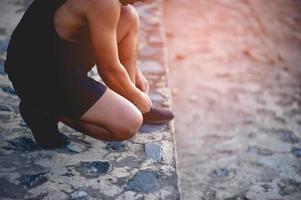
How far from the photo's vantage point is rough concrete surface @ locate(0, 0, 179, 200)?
2.39 meters

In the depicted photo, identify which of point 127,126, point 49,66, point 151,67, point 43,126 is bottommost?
point 151,67

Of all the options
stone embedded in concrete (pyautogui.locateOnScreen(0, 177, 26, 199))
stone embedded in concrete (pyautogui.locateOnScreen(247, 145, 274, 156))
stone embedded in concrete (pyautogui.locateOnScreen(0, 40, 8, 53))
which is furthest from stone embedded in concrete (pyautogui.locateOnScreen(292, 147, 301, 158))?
stone embedded in concrete (pyautogui.locateOnScreen(0, 40, 8, 53))

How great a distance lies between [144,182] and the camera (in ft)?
8.21

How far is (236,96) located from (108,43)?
232 cm

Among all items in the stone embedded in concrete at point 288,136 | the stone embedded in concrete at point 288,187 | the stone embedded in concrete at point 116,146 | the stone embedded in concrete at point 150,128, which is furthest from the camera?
the stone embedded in concrete at point 288,136

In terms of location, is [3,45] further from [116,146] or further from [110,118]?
[110,118]

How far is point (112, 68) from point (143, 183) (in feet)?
2.22

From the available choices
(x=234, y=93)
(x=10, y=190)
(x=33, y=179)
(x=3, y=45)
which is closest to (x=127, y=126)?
(x=33, y=179)

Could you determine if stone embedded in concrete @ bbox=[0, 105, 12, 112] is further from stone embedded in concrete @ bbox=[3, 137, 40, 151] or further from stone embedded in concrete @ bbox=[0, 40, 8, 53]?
stone embedded in concrete @ bbox=[0, 40, 8, 53]

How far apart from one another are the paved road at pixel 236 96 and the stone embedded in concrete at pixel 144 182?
0.62 meters

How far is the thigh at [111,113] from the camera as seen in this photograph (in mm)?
2395

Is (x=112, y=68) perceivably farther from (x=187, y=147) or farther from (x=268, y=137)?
(x=268, y=137)

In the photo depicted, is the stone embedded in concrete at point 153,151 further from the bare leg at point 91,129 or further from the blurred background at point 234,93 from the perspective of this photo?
the blurred background at point 234,93

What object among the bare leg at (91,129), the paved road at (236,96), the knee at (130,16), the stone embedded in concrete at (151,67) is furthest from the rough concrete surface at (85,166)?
the stone embedded in concrete at (151,67)
